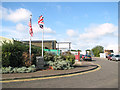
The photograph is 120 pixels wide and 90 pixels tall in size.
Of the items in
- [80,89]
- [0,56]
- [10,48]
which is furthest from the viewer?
[10,48]

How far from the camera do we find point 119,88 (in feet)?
20.1

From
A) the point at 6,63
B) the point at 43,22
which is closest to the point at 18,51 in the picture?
the point at 6,63

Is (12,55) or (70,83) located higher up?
(12,55)

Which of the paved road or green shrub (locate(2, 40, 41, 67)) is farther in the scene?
green shrub (locate(2, 40, 41, 67))

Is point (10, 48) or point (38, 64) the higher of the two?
point (10, 48)

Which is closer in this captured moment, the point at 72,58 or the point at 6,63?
the point at 6,63

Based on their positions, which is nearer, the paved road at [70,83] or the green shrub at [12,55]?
the paved road at [70,83]

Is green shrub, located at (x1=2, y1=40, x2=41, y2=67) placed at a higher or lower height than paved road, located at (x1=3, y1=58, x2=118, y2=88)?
higher

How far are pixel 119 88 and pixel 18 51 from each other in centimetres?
A: 911

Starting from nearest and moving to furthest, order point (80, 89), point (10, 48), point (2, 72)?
point (80, 89) < point (2, 72) < point (10, 48)

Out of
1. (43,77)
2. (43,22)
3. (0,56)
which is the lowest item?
(43,77)

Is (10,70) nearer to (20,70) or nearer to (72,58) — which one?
(20,70)

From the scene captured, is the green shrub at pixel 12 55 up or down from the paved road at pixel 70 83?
up

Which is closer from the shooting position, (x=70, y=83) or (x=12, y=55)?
(x=70, y=83)
